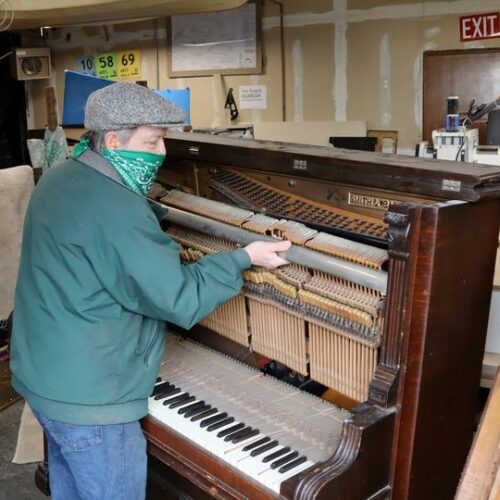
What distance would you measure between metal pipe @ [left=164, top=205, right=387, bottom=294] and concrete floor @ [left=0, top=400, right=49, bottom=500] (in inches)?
61.7

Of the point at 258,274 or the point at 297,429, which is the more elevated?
the point at 258,274

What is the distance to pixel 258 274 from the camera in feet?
5.80

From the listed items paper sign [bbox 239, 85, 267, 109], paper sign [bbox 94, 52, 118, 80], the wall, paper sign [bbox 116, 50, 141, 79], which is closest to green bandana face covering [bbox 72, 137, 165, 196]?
the wall

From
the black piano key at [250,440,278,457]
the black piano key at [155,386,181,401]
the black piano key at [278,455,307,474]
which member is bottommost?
the black piano key at [278,455,307,474]

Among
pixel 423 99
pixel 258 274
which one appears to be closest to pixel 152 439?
pixel 258 274

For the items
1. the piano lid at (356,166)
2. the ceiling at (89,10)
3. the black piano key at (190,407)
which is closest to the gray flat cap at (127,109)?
the piano lid at (356,166)

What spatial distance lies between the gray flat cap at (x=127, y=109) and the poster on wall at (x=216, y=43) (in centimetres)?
335

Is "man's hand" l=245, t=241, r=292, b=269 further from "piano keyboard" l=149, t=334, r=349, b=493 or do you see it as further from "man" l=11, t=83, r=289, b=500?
"piano keyboard" l=149, t=334, r=349, b=493

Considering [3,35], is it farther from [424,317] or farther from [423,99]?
[424,317]

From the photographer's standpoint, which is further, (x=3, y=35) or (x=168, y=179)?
(x=3, y=35)

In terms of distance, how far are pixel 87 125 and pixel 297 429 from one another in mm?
927

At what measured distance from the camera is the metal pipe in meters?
1.50

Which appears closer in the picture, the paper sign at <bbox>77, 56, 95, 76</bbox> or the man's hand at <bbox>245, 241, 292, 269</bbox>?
the man's hand at <bbox>245, 241, 292, 269</bbox>

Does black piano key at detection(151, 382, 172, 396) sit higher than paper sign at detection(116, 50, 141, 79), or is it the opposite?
paper sign at detection(116, 50, 141, 79)
